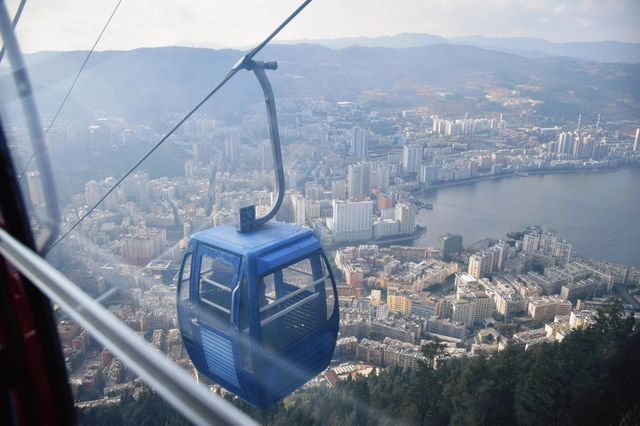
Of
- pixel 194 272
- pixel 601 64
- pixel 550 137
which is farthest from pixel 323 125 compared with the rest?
pixel 194 272

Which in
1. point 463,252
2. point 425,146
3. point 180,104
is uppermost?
point 180,104

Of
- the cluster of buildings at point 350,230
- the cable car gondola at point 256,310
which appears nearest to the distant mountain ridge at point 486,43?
the cluster of buildings at point 350,230

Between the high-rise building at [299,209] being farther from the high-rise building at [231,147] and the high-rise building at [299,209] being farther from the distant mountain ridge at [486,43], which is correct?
the distant mountain ridge at [486,43]

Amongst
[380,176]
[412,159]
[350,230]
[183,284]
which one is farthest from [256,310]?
[412,159]

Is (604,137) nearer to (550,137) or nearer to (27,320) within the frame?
(550,137)

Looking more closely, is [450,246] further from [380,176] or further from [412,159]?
[412,159]
